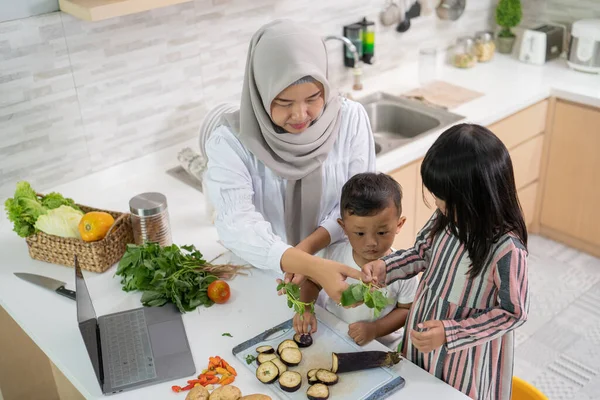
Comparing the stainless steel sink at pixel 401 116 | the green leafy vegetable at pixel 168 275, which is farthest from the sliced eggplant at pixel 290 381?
the stainless steel sink at pixel 401 116

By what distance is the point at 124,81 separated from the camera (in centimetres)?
238

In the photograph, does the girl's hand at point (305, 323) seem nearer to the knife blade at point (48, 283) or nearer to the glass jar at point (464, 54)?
the knife blade at point (48, 283)

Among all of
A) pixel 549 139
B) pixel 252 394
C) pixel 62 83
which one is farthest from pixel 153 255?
pixel 549 139

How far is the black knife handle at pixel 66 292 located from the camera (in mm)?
1768

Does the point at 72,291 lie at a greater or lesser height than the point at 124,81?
lesser

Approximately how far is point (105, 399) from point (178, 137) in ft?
4.47

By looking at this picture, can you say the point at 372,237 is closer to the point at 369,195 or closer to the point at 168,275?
the point at 369,195

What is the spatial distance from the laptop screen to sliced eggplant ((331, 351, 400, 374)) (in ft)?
1.70

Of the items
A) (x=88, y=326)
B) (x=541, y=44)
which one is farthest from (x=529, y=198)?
(x=88, y=326)

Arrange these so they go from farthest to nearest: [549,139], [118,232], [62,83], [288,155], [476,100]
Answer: [549,139] → [476,100] → [62,83] → [118,232] → [288,155]

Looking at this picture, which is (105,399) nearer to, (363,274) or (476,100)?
(363,274)

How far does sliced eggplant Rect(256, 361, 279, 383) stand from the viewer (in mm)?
1438

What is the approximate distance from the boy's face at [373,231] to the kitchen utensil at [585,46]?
1950 mm

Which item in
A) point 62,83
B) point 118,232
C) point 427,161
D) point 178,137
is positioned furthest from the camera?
point 178,137
